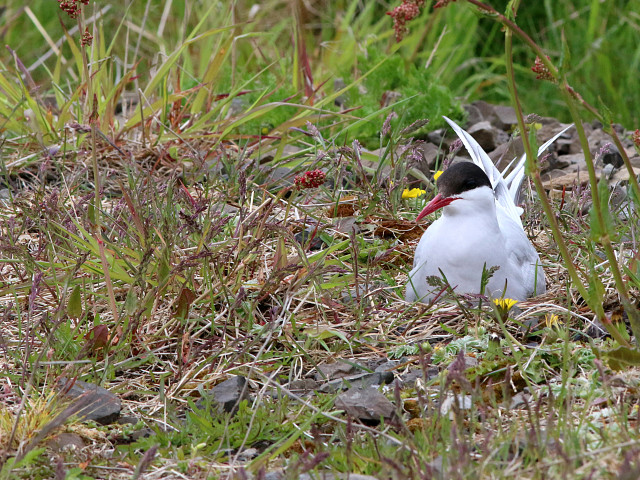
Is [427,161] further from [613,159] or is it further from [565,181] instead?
[613,159]

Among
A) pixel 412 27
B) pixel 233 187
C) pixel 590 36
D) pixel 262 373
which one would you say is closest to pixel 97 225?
pixel 262 373

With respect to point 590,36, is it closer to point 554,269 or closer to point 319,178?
point 554,269

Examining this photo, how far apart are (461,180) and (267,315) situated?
0.90 meters

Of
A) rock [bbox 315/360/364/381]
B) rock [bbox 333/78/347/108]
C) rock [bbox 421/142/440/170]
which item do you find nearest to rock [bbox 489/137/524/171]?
rock [bbox 421/142/440/170]

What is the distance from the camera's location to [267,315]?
3.05 meters

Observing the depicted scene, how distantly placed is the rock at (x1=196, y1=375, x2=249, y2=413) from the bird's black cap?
1.17 metres

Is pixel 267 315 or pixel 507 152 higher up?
pixel 267 315

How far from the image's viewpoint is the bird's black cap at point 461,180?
322 centimetres

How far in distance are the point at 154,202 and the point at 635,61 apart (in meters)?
4.54

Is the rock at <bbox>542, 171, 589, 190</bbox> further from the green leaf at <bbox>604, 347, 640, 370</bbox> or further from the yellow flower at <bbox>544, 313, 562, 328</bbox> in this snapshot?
the green leaf at <bbox>604, 347, 640, 370</bbox>

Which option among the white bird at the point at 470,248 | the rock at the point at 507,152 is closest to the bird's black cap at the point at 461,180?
the white bird at the point at 470,248

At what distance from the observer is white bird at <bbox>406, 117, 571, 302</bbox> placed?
124 inches

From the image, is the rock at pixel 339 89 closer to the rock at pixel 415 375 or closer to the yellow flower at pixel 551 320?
the yellow flower at pixel 551 320

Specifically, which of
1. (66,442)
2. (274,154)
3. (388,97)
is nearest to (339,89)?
(388,97)
